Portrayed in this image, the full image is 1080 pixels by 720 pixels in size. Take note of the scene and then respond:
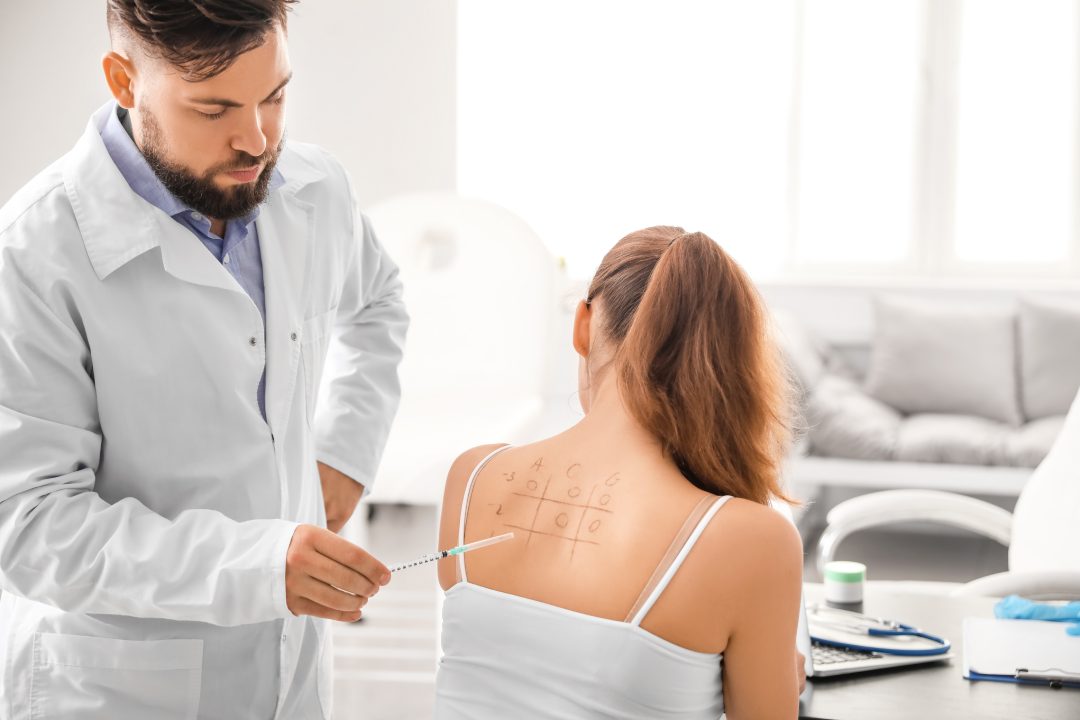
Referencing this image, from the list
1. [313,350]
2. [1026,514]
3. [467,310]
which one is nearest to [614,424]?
[313,350]

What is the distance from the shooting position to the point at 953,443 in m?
3.94

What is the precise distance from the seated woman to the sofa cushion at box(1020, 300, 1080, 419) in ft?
10.5

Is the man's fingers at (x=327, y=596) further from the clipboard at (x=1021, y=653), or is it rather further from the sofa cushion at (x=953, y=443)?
the sofa cushion at (x=953, y=443)

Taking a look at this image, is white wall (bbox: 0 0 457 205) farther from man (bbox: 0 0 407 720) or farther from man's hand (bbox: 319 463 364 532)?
man (bbox: 0 0 407 720)

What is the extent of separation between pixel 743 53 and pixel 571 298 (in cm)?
367

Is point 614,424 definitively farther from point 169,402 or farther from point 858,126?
point 858,126

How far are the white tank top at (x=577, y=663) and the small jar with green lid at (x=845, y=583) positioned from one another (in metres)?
0.57

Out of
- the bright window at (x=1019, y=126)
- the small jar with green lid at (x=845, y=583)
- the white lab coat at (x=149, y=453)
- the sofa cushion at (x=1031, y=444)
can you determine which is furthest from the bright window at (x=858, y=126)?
the white lab coat at (x=149, y=453)

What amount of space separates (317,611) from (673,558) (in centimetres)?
37

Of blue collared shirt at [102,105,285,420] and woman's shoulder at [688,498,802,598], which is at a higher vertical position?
blue collared shirt at [102,105,285,420]

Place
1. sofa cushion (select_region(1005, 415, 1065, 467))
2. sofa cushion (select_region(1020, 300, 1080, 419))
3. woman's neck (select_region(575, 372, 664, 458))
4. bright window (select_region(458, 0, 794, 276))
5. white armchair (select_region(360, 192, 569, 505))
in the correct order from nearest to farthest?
woman's neck (select_region(575, 372, 664, 458)), white armchair (select_region(360, 192, 569, 505)), sofa cushion (select_region(1005, 415, 1065, 467)), sofa cushion (select_region(1020, 300, 1080, 419)), bright window (select_region(458, 0, 794, 276))

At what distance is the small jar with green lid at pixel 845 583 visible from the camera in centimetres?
173

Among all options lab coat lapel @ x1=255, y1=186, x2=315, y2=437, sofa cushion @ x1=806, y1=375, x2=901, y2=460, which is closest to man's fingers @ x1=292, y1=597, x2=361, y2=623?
lab coat lapel @ x1=255, y1=186, x2=315, y2=437

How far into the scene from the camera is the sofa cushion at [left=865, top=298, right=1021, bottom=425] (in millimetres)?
4172
